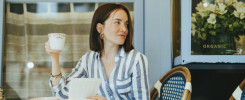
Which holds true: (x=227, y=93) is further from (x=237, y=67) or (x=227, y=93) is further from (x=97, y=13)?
(x=97, y=13)

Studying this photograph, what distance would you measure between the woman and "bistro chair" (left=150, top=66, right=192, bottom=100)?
168 mm

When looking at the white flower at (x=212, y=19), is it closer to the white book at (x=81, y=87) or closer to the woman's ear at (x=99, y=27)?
the woman's ear at (x=99, y=27)

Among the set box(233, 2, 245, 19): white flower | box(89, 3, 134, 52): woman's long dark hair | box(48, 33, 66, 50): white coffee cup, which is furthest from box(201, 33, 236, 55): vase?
box(48, 33, 66, 50): white coffee cup

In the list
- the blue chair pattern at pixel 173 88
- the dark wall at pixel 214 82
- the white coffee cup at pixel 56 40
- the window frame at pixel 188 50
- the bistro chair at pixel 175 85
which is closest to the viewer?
the white coffee cup at pixel 56 40

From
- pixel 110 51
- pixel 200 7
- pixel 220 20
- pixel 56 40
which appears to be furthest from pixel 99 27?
pixel 220 20

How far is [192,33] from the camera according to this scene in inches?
72.1

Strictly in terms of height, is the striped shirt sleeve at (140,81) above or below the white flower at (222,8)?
below

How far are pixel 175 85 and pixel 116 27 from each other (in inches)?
20.6

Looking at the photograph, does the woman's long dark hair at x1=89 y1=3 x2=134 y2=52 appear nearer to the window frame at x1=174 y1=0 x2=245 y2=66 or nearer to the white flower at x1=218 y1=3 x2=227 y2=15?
the window frame at x1=174 y1=0 x2=245 y2=66

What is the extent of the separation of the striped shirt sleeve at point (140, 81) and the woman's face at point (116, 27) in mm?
178

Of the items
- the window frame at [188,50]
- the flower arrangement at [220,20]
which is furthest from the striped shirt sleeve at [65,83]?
the flower arrangement at [220,20]

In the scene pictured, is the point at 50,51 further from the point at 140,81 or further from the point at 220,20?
the point at 220,20

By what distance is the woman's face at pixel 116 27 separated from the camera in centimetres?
184

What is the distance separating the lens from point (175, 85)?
177 centimetres
